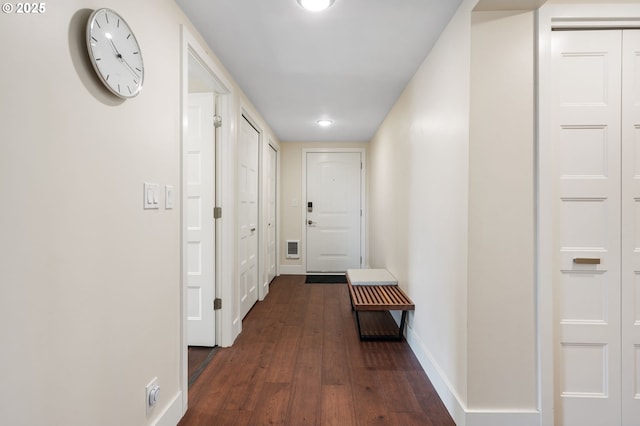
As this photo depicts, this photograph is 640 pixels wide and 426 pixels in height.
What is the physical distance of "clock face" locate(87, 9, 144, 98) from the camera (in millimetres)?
944

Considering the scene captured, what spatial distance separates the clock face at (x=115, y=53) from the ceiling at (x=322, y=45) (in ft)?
1.89

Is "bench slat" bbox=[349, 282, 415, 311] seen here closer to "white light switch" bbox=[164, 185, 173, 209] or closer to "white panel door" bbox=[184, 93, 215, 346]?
"white panel door" bbox=[184, 93, 215, 346]

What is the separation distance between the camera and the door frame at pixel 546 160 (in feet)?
4.43

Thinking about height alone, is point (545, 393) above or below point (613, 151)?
below

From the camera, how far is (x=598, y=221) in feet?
4.55

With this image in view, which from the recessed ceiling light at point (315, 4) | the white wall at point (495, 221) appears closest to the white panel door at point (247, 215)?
the recessed ceiling light at point (315, 4)

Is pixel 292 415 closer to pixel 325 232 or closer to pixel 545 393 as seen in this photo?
pixel 545 393

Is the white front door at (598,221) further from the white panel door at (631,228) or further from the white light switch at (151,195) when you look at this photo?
the white light switch at (151,195)

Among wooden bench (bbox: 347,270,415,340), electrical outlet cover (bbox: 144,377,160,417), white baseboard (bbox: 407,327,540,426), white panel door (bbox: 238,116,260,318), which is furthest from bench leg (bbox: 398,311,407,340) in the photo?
electrical outlet cover (bbox: 144,377,160,417)

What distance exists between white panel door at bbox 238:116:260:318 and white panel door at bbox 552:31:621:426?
2.21 metres

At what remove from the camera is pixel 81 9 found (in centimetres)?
93

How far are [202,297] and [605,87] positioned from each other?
2755 mm

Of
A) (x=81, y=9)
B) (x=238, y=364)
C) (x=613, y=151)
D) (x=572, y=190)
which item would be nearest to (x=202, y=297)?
(x=238, y=364)

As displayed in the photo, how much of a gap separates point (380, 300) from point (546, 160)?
5.10 ft
